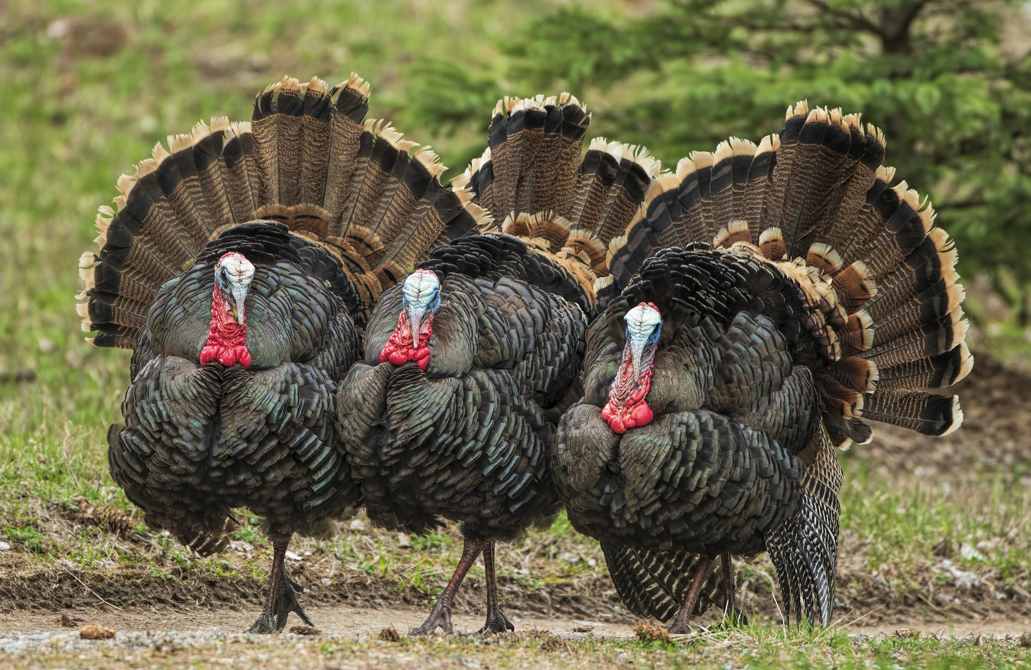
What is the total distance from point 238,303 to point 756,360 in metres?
2.12

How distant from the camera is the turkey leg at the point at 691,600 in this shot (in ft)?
16.5

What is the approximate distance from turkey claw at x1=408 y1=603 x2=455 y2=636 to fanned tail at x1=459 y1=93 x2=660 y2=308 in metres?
1.86

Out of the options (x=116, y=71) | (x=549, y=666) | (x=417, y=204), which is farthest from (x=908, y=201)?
(x=116, y=71)

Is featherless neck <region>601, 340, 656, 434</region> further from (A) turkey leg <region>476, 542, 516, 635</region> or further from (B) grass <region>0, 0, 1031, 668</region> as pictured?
(A) turkey leg <region>476, 542, 516, 635</region>

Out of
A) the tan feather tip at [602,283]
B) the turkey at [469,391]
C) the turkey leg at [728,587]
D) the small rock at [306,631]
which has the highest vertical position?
the tan feather tip at [602,283]

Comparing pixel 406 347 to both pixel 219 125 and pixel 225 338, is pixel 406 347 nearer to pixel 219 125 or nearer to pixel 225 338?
pixel 225 338

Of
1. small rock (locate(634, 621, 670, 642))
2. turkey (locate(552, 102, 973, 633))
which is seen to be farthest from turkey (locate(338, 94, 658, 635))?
small rock (locate(634, 621, 670, 642))

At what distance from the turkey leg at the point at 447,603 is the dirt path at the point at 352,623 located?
0.23 meters

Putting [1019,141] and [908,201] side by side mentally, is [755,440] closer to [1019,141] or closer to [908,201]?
[908,201]

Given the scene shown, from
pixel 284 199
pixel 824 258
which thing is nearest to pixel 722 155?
pixel 824 258

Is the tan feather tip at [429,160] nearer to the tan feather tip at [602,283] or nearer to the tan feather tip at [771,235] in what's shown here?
the tan feather tip at [602,283]

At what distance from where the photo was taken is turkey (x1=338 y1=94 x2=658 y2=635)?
472cm

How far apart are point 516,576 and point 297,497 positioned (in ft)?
5.75

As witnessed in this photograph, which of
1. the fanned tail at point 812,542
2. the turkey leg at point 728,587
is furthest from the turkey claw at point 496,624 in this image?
the fanned tail at point 812,542
